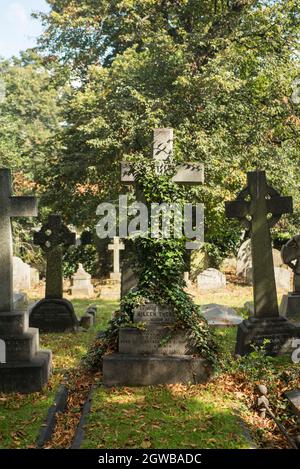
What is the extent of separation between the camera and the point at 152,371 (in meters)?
6.85

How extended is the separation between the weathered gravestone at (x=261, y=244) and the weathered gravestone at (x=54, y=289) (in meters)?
4.71

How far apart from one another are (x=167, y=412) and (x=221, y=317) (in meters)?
6.15

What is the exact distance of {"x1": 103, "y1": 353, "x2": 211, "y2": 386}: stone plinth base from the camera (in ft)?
22.5

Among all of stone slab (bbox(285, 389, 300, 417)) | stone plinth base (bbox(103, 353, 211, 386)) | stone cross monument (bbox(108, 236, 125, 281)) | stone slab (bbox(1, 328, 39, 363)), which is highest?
stone cross monument (bbox(108, 236, 125, 281))

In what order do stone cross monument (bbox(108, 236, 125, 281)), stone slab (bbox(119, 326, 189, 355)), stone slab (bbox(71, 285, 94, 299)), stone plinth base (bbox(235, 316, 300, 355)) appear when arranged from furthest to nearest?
stone cross monument (bbox(108, 236, 125, 281)) → stone slab (bbox(71, 285, 94, 299)) → stone plinth base (bbox(235, 316, 300, 355)) → stone slab (bbox(119, 326, 189, 355))

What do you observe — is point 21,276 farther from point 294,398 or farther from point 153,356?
point 294,398

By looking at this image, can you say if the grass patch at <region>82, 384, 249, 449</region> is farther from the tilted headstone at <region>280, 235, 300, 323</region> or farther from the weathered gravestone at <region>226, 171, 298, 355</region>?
the tilted headstone at <region>280, 235, 300, 323</region>

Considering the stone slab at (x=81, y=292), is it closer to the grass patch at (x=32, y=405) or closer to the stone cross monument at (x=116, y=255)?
the stone cross monument at (x=116, y=255)

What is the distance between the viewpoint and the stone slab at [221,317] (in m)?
11.5

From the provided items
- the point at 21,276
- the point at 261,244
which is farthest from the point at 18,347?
the point at 21,276

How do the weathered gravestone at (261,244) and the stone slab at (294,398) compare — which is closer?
the stone slab at (294,398)

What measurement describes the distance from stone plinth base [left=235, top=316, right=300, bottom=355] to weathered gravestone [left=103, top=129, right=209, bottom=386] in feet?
5.75

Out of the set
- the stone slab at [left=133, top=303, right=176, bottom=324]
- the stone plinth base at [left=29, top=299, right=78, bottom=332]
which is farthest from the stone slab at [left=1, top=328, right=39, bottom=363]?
the stone plinth base at [left=29, top=299, right=78, bottom=332]

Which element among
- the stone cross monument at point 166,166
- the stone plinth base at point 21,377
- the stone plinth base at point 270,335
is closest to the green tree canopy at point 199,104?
the stone cross monument at point 166,166
